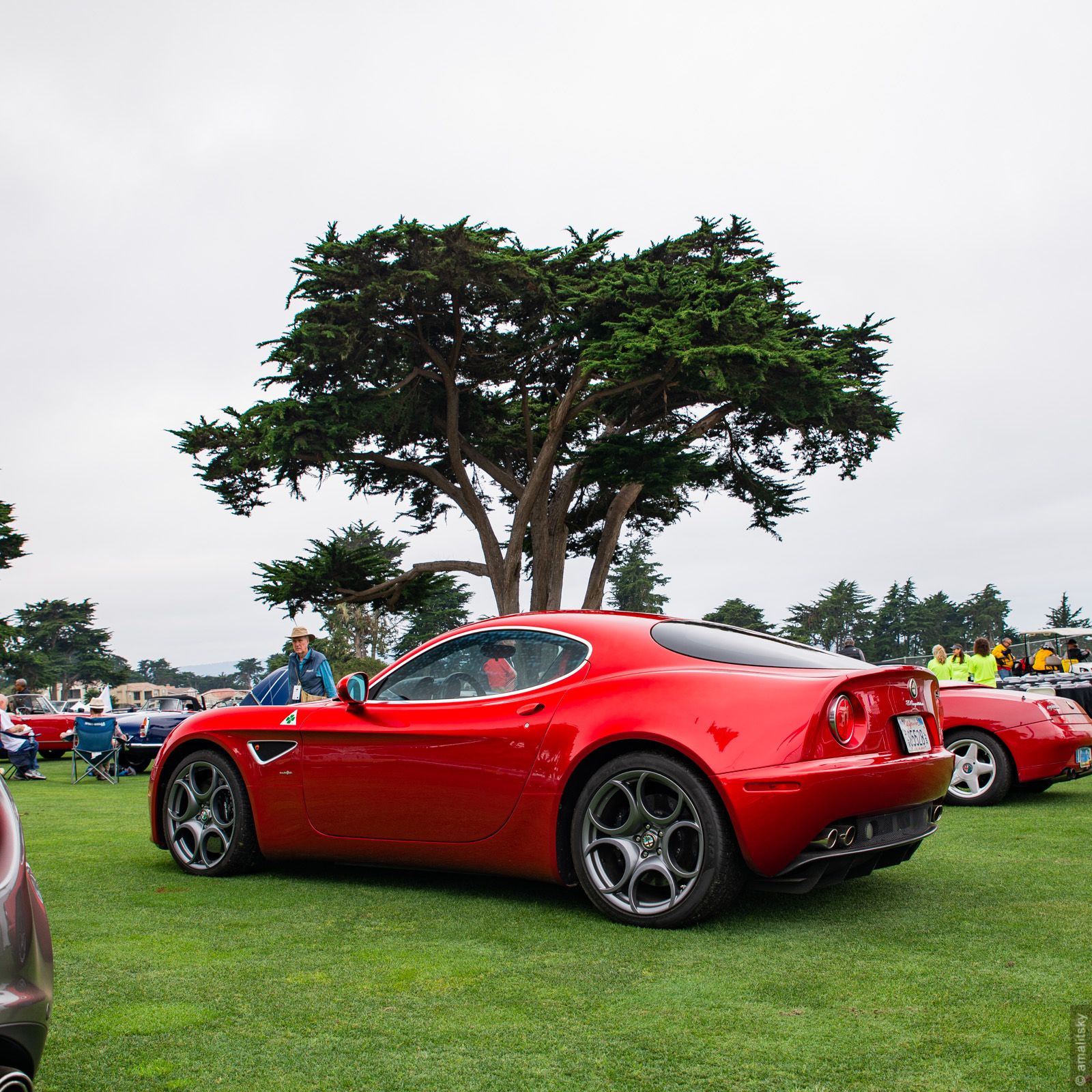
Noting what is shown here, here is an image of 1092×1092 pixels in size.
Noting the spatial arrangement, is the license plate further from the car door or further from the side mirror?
→ the side mirror

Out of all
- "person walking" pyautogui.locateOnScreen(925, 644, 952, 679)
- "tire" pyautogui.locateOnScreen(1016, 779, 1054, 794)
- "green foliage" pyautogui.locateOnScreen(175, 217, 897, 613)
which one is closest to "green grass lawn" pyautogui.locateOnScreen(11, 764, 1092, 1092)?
"tire" pyautogui.locateOnScreen(1016, 779, 1054, 794)

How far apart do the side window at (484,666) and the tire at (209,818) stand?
0.99m

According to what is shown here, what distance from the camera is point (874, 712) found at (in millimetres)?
4840

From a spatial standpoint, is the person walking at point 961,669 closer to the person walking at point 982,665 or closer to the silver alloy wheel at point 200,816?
the person walking at point 982,665

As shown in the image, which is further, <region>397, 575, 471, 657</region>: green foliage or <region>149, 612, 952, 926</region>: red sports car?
<region>397, 575, 471, 657</region>: green foliage

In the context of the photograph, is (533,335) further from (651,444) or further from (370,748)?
(370,748)

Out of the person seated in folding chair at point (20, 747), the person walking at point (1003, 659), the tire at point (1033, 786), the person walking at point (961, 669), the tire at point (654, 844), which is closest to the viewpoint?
the tire at point (654, 844)

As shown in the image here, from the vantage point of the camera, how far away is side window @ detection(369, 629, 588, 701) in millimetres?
5379

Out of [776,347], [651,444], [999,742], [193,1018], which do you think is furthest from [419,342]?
[193,1018]

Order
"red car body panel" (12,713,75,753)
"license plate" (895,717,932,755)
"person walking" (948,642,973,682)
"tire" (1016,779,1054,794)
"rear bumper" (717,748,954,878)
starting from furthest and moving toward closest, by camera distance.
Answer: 1. "red car body panel" (12,713,75,753)
2. "person walking" (948,642,973,682)
3. "tire" (1016,779,1054,794)
4. "license plate" (895,717,932,755)
5. "rear bumper" (717,748,954,878)

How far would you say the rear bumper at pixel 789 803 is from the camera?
4.46 meters

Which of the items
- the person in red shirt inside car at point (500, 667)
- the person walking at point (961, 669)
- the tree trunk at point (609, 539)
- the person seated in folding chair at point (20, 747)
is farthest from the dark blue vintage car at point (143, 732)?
the tree trunk at point (609, 539)

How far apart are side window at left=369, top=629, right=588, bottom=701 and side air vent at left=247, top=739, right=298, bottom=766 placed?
514mm

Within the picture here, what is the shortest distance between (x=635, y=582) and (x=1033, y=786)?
8041 centimetres
